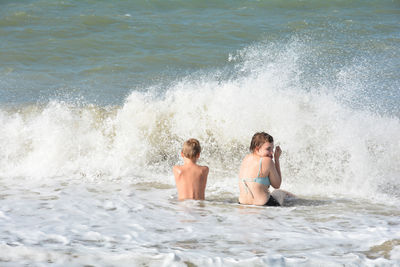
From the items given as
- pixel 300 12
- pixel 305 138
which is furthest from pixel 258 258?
pixel 300 12

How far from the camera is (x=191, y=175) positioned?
5738 mm

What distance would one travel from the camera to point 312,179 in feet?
23.2

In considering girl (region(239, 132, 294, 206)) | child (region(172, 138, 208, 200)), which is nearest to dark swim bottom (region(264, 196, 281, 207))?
girl (region(239, 132, 294, 206))

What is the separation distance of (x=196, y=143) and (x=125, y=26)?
1069cm

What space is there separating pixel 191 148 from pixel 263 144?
77 centimetres

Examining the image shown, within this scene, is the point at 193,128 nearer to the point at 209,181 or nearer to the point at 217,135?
the point at 217,135

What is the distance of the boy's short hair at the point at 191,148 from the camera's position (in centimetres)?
571

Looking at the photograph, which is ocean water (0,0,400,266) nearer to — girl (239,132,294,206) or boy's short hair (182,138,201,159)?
girl (239,132,294,206)

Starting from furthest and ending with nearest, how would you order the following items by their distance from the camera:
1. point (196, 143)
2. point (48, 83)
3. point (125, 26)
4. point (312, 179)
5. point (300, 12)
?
point (300, 12) < point (125, 26) < point (48, 83) < point (312, 179) < point (196, 143)

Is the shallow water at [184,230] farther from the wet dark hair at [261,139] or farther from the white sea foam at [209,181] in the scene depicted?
the wet dark hair at [261,139]

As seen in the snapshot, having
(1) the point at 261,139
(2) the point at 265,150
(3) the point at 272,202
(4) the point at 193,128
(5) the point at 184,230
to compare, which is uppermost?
(4) the point at 193,128

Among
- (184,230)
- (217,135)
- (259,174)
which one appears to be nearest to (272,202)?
(259,174)

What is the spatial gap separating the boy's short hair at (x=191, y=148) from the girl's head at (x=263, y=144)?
0.60 m

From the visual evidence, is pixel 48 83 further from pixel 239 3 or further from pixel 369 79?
pixel 239 3
